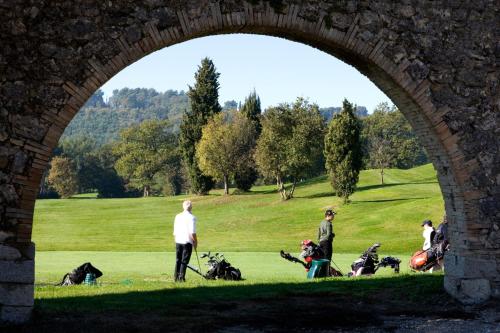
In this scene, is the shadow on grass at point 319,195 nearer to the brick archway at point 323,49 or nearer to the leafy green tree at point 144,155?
the leafy green tree at point 144,155

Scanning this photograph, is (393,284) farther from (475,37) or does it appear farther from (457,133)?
(475,37)

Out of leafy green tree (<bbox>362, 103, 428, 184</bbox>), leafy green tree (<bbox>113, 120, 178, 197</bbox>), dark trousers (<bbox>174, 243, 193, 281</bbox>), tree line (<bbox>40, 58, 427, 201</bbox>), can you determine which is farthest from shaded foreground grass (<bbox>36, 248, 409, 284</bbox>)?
leafy green tree (<bbox>113, 120, 178, 197</bbox>)

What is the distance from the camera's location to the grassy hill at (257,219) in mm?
32656

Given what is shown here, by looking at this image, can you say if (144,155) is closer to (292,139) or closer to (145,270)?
(292,139)

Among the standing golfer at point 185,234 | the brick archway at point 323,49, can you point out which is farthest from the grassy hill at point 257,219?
the brick archway at point 323,49

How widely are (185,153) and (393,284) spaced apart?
56.2 m

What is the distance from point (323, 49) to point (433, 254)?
257 inches

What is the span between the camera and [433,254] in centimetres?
1475

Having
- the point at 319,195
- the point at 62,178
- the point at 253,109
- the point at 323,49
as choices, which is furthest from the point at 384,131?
the point at 323,49

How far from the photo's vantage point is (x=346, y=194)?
48.1m

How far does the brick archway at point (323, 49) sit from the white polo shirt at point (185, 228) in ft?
15.0

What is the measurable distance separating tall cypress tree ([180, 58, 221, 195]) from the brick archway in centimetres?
5597

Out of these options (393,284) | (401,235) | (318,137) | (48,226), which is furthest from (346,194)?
(393,284)

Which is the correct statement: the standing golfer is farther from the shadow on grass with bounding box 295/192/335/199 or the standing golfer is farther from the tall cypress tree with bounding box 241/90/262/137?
the tall cypress tree with bounding box 241/90/262/137
